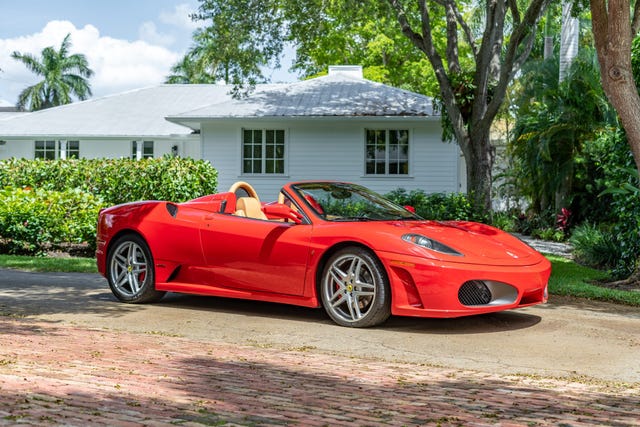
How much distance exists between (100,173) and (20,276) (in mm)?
5759

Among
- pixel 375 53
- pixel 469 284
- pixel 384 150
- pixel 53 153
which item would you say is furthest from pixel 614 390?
pixel 375 53

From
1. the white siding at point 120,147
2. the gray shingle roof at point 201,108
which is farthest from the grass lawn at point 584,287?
the white siding at point 120,147

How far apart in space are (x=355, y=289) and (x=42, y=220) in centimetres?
922

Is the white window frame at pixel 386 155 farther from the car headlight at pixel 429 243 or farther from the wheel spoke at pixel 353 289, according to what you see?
the car headlight at pixel 429 243

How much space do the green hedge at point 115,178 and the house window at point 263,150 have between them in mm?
7214

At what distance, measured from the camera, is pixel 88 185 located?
17078mm

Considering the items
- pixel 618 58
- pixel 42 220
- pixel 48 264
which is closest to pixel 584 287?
pixel 618 58

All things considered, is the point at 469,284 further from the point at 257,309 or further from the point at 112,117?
the point at 112,117

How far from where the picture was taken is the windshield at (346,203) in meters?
8.12

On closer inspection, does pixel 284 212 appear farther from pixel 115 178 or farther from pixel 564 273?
pixel 115 178

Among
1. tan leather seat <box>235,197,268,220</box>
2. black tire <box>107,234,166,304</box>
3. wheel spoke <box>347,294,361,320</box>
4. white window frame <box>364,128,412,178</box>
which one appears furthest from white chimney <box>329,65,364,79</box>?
wheel spoke <box>347,294,361,320</box>

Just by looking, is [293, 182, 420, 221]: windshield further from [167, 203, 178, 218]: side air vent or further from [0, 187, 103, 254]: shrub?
[0, 187, 103, 254]: shrub

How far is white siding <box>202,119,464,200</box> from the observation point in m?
23.7

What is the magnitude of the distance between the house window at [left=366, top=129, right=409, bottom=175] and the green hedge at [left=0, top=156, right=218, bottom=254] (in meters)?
7.10
